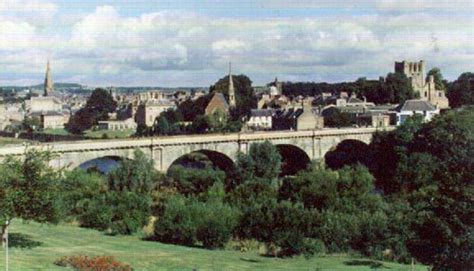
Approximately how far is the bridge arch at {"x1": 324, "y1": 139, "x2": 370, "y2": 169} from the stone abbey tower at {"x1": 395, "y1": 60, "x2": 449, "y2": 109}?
160 ft

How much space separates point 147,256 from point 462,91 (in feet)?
364

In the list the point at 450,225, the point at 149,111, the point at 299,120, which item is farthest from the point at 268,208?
the point at 149,111

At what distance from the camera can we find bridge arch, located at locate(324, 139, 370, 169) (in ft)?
265

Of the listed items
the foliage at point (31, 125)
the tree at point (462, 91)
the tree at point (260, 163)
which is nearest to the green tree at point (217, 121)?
the tree at point (462, 91)

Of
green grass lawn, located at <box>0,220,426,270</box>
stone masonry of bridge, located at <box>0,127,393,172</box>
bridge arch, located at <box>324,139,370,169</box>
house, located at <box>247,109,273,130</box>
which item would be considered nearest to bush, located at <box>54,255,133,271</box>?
green grass lawn, located at <box>0,220,426,270</box>

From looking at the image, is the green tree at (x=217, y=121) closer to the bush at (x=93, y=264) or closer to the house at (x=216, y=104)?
the house at (x=216, y=104)

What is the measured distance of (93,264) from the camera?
22281 millimetres

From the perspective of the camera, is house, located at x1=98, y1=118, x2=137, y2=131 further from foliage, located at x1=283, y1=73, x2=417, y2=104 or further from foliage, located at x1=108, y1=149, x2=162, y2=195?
foliage, located at x1=108, y1=149, x2=162, y2=195

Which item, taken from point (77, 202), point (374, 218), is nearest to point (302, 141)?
point (77, 202)

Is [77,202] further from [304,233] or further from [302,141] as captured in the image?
[302,141]

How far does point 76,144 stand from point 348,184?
22.5 meters

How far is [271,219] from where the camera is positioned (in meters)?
33.9

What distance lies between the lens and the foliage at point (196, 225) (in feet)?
107

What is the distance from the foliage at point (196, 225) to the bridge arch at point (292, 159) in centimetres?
3988
